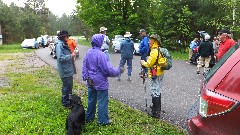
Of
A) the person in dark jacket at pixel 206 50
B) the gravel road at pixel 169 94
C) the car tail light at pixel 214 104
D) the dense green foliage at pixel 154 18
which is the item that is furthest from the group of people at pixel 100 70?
the dense green foliage at pixel 154 18

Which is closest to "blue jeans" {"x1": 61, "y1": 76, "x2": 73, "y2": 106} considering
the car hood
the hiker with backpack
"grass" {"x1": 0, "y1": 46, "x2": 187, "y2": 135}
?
"grass" {"x1": 0, "y1": 46, "x2": 187, "y2": 135}

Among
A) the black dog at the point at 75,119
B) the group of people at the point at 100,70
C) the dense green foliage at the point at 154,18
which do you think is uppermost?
the dense green foliage at the point at 154,18

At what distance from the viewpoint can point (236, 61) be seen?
3.10 m

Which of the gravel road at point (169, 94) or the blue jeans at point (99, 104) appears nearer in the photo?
the blue jeans at point (99, 104)

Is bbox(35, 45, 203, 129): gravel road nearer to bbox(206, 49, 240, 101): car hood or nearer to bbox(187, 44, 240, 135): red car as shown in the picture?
bbox(187, 44, 240, 135): red car

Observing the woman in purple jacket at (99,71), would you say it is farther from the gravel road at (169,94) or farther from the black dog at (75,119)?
the gravel road at (169,94)

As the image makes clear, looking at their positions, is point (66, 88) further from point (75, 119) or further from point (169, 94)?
point (169, 94)

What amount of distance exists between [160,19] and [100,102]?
2303cm

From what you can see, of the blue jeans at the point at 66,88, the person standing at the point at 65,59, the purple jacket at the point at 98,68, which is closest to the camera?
the purple jacket at the point at 98,68

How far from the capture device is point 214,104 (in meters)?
3.04

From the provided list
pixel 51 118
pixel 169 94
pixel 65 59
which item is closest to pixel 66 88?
pixel 65 59

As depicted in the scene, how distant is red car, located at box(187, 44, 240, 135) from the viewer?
2.90 m

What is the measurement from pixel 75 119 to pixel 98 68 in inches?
41.2

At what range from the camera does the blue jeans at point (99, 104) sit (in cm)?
571
